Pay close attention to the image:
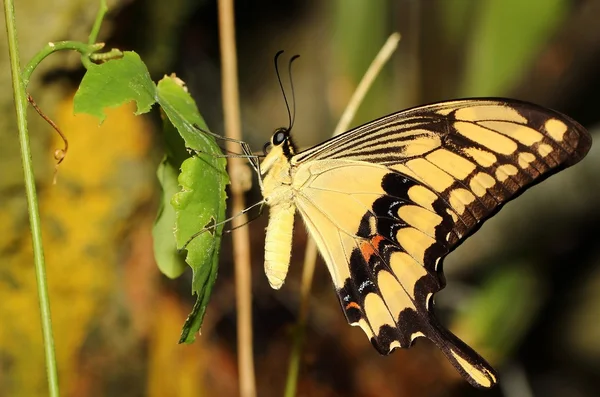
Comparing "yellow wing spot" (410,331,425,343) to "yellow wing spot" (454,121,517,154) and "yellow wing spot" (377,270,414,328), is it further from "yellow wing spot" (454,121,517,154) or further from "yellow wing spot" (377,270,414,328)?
"yellow wing spot" (454,121,517,154)

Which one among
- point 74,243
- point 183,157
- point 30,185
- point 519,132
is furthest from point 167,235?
point 74,243

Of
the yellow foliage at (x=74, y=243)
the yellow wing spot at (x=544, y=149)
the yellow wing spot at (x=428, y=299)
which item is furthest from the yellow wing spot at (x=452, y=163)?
the yellow foliage at (x=74, y=243)

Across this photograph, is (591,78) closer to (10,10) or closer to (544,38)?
(544,38)

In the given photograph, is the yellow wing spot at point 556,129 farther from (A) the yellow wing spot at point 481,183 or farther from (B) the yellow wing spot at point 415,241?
(B) the yellow wing spot at point 415,241

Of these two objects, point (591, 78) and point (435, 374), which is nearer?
point (591, 78)

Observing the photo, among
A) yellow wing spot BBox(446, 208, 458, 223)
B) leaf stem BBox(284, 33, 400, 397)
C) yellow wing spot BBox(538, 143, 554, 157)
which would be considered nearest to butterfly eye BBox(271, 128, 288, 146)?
leaf stem BBox(284, 33, 400, 397)

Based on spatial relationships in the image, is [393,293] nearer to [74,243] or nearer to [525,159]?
[525,159]

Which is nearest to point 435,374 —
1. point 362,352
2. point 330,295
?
point 362,352
